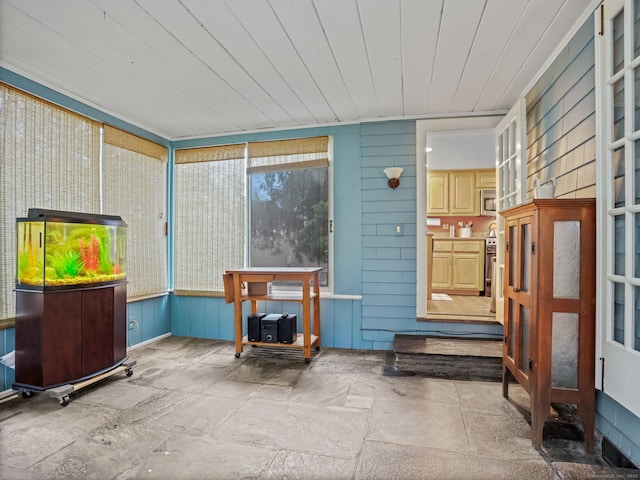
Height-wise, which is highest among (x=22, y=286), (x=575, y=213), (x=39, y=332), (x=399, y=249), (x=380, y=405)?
(x=575, y=213)

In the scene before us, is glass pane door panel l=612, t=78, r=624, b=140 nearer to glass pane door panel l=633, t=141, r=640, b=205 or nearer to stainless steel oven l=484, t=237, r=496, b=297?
glass pane door panel l=633, t=141, r=640, b=205

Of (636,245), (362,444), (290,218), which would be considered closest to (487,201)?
(290,218)

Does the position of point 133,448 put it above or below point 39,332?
below

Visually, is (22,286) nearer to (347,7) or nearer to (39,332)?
(39,332)

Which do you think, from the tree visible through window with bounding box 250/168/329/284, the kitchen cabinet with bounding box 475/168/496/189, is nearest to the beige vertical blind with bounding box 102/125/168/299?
the tree visible through window with bounding box 250/168/329/284

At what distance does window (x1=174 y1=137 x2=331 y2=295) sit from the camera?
4.00m

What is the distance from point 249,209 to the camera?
4.19 m

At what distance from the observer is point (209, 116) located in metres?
3.67

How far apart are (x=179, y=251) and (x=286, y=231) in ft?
4.71

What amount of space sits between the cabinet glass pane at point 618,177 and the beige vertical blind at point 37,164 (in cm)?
397

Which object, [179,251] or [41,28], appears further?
[179,251]

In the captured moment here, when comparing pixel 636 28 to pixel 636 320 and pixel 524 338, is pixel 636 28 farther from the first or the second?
pixel 524 338

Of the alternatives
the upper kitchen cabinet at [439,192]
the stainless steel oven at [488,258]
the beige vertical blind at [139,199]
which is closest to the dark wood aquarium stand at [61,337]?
the beige vertical blind at [139,199]

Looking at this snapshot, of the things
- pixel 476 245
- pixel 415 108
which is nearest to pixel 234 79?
pixel 415 108
